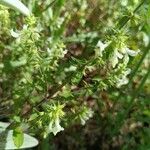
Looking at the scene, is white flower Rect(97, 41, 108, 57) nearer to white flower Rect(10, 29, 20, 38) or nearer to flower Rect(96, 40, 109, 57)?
flower Rect(96, 40, 109, 57)

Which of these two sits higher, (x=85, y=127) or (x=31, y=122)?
(x=85, y=127)

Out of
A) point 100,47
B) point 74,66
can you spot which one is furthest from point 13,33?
point 100,47

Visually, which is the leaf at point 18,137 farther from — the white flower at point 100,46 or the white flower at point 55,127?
the white flower at point 100,46

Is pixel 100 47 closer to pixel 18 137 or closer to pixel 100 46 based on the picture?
pixel 100 46

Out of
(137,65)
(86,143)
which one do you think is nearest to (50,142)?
(86,143)

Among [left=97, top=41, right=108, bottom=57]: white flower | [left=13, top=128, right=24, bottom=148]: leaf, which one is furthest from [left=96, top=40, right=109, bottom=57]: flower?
[left=13, top=128, right=24, bottom=148]: leaf

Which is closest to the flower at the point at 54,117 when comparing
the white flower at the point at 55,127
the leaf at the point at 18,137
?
the white flower at the point at 55,127

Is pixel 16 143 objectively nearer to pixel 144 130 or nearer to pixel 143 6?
pixel 143 6

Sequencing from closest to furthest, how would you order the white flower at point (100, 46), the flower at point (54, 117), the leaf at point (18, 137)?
the white flower at point (100, 46), the flower at point (54, 117), the leaf at point (18, 137)
